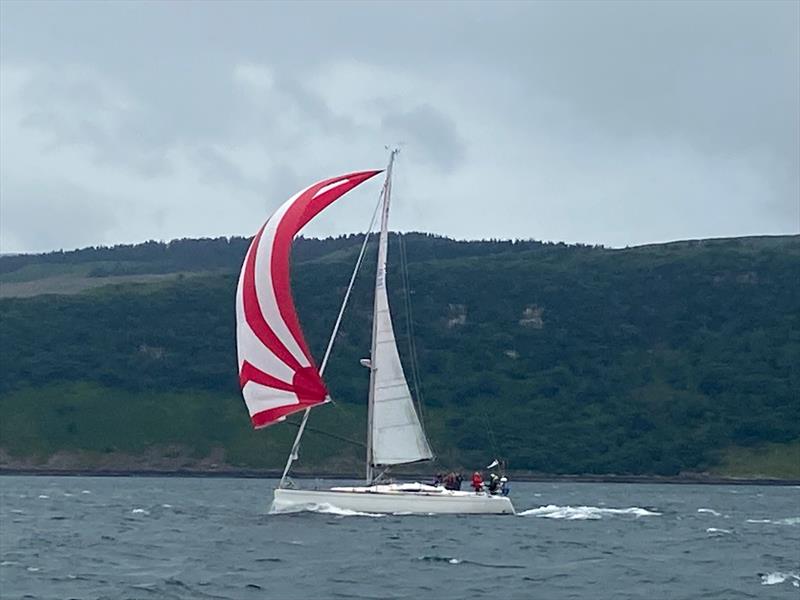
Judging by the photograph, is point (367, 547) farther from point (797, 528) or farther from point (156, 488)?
point (156, 488)

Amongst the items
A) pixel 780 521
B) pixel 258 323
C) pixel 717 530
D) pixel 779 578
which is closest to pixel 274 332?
pixel 258 323

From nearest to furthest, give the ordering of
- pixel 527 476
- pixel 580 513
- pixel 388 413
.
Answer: pixel 388 413
pixel 580 513
pixel 527 476

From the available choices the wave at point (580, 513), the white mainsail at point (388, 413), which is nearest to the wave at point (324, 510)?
the white mainsail at point (388, 413)

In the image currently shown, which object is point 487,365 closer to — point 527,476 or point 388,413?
point 527,476

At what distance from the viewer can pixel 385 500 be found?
4491 cm

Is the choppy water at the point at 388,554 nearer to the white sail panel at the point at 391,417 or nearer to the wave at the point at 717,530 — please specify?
the wave at the point at 717,530

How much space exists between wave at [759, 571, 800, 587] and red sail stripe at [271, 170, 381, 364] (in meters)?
15.4

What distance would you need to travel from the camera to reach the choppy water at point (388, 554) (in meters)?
28.5

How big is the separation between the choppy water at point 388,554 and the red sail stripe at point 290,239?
5193 millimetres

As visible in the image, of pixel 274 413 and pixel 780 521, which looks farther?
pixel 780 521

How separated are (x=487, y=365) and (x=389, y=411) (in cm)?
8354

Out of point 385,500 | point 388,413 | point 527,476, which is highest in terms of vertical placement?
point 388,413

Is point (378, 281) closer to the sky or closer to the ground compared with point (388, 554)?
closer to the sky

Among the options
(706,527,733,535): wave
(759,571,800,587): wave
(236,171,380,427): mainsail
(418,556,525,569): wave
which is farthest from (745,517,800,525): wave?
(418,556,525,569): wave
